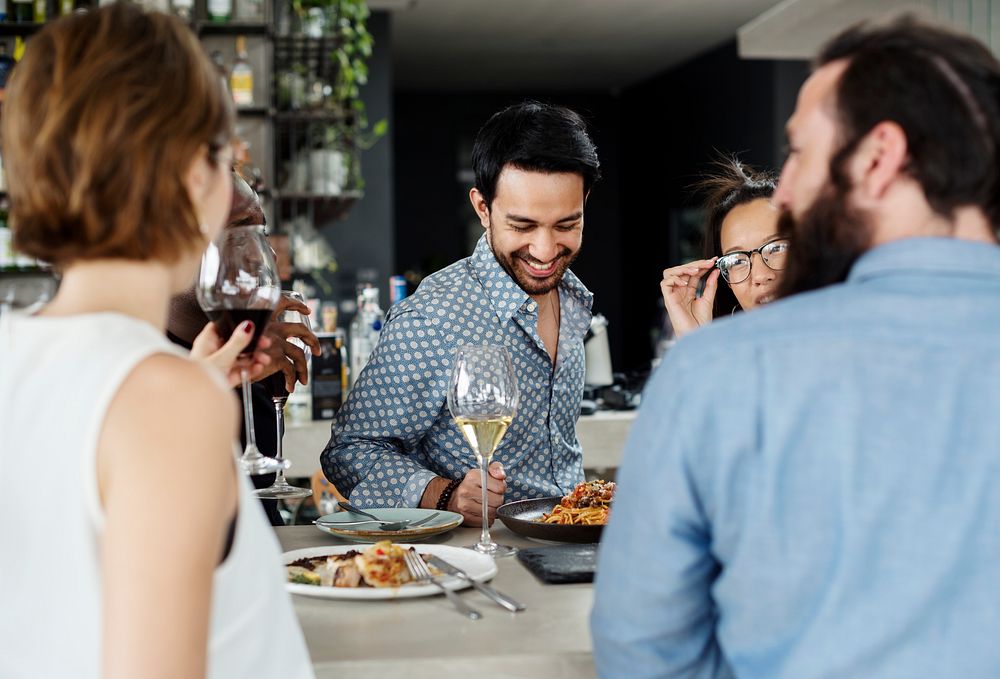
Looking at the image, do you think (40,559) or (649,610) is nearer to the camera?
(40,559)

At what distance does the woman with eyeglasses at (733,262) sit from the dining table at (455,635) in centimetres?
93

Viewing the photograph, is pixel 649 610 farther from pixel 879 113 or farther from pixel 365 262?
pixel 365 262

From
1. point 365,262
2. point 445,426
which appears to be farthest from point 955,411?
point 365,262

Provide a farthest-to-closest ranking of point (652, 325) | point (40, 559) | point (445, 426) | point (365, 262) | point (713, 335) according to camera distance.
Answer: point (652, 325), point (365, 262), point (445, 426), point (713, 335), point (40, 559)

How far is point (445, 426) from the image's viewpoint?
83.7 inches

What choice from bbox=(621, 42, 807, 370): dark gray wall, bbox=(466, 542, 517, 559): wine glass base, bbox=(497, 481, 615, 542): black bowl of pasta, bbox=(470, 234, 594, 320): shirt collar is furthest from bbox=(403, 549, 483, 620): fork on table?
bbox=(621, 42, 807, 370): dark gray wall

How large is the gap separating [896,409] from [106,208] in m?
0.64

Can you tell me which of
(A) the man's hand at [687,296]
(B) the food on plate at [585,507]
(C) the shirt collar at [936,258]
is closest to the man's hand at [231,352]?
(B) the food on plate at [585,507]

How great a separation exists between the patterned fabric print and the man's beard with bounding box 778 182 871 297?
3.34 ft

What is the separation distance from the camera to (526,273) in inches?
85.5

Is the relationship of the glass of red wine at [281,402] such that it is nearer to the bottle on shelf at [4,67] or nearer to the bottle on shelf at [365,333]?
the bottle on shelf at [365,333]

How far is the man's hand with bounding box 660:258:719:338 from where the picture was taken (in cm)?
210

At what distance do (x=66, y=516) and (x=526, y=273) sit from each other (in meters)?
1.45

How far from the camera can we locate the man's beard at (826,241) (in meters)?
0.94
